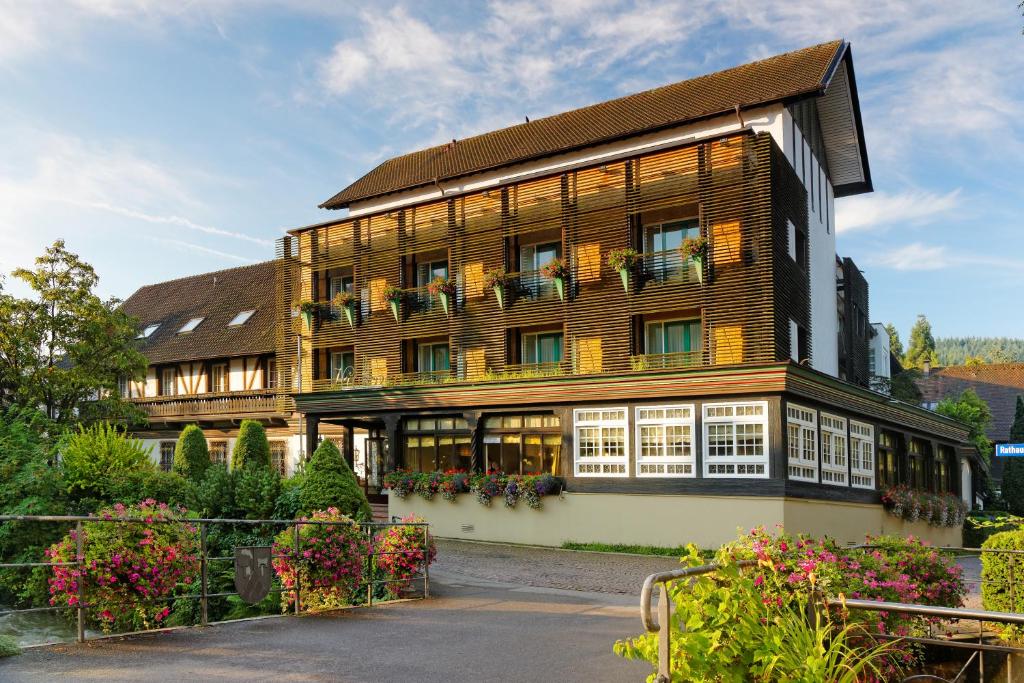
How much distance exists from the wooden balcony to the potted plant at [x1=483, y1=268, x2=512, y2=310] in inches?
480

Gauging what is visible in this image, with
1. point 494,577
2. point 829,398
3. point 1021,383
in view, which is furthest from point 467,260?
point 1021,383

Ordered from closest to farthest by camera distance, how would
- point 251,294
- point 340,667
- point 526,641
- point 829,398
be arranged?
point 340,667, point 526,641, point 829,398, point 251,294

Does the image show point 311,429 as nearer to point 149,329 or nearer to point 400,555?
point 400,555

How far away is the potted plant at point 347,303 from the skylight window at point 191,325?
13.7m

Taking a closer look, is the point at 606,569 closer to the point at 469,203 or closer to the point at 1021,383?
the point at 469,203

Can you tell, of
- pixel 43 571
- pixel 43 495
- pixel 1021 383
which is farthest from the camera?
pixel 1021 383

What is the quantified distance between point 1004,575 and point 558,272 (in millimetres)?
18339

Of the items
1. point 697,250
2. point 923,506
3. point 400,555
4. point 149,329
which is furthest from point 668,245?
point 149,329

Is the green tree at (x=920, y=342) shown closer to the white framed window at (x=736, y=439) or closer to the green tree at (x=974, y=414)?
the green tree at (x=974, y=414)

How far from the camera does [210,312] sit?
45500 mm

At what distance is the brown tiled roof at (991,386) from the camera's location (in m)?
58.2

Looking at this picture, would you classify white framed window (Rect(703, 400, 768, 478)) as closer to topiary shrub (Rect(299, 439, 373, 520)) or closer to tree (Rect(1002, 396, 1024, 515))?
topiary shrub (Rect(299, 439, 373, 520))

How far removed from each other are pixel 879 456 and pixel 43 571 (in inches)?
894

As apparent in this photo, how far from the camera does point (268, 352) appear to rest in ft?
132
